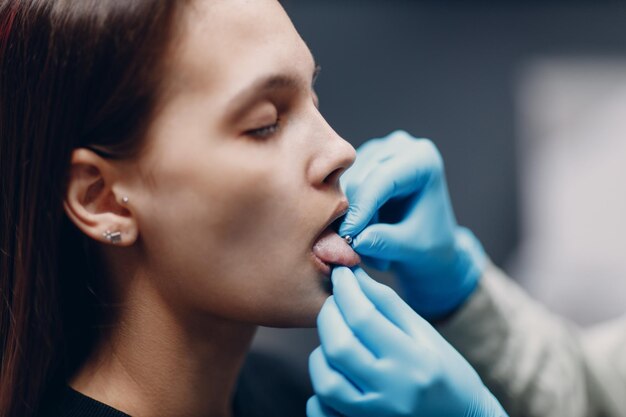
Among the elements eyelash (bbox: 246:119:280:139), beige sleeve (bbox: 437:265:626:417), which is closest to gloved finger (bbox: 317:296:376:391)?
eyelash (bbox: 246:119:280:139)

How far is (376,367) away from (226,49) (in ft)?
1.33

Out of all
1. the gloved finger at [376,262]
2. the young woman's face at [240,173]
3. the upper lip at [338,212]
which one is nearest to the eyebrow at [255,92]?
the young woman's face at [240,173]

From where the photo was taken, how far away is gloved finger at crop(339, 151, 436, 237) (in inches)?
36.6

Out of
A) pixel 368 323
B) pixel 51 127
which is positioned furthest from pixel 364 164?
pixel 51 127

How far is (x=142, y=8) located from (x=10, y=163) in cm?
25

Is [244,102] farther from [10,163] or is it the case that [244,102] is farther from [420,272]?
[420,272]

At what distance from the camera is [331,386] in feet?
2.73

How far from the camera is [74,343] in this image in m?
0.99

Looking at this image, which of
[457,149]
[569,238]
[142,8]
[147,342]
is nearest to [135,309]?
[147,342]

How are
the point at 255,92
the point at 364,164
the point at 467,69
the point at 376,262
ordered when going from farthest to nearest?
1. the point at 467,69
2. the point at 364,164
3. the point at 376,262
4. the point at 255,92

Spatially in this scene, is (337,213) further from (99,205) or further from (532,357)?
(532,357)

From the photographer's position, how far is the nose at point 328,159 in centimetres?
87

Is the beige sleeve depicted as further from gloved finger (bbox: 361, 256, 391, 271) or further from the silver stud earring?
the silver stud earring

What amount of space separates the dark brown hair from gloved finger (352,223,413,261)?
0.30 meters
